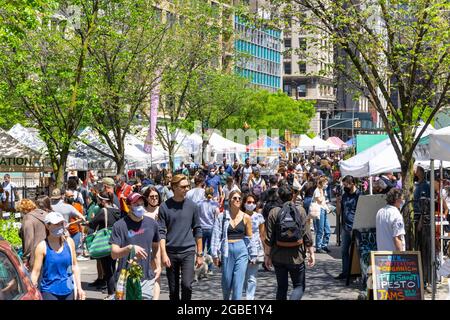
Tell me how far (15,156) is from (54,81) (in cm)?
241

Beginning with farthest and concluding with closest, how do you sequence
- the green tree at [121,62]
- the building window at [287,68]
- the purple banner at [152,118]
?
the building window at [287,68] → the purple banner at [152,118] → the green tree at [121,62]

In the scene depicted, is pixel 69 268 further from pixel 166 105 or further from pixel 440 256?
pixel 166 105

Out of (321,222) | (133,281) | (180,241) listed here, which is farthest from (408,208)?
(133,281)

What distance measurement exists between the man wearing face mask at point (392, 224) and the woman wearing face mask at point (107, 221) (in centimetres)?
399

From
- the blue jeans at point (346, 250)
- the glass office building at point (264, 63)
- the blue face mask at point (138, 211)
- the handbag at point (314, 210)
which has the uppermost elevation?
the glass office building at point (264, 63)

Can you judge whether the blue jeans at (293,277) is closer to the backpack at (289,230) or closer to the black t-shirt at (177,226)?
the backpack at (289,230)

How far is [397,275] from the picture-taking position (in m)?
10.4

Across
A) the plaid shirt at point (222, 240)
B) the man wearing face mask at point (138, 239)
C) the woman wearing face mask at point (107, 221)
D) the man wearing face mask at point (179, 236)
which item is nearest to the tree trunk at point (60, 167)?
the woman wearing face mask at point (107, 221)

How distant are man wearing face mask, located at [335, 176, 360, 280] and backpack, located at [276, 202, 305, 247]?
14.7 feet

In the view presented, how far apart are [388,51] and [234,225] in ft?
15.5

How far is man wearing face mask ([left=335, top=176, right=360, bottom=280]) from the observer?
48.0 feet

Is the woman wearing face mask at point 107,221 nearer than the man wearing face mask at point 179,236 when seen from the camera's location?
No

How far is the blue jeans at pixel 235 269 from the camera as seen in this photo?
10.6 m

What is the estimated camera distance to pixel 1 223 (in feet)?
51.0
